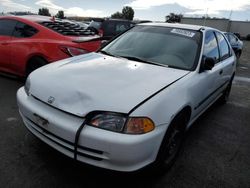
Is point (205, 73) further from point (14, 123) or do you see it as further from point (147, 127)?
point (14, 123)

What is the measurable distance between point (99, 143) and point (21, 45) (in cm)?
370

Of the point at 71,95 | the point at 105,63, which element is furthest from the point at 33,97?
the point at 105,63

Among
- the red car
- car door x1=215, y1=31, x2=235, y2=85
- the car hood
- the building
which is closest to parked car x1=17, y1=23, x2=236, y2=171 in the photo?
the car hood

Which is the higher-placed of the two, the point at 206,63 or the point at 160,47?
the point at 160,47

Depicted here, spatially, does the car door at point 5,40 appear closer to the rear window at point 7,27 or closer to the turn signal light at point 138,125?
the rear window at point 7,27

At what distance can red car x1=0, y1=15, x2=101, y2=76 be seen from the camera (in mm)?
4590

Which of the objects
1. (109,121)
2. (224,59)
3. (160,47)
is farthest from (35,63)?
(224,59)

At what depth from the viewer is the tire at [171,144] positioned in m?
2.26

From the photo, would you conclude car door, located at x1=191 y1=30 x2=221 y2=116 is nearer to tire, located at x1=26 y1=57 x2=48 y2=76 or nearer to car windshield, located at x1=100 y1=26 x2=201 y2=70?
car windshield, located at x1=100 y1=26 x2=201 y2=70

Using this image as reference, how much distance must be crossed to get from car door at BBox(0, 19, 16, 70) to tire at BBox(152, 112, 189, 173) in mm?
3951

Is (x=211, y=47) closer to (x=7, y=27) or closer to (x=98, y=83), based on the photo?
(x=98, y=83)

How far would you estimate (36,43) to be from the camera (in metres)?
4.71

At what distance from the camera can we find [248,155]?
10.4 feet

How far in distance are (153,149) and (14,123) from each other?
2.21m
